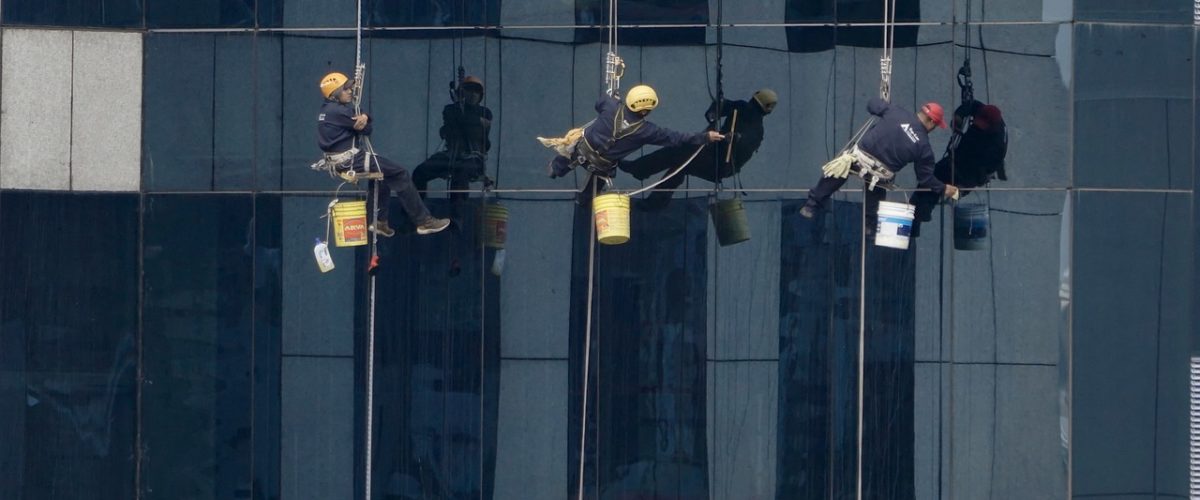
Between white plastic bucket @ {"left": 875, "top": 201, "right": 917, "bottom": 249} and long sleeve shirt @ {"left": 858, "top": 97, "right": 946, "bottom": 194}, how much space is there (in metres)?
0.27

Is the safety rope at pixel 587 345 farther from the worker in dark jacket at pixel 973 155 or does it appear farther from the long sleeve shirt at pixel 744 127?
the worker in dark jacket at pixel 973 155

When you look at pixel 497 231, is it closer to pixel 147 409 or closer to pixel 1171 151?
pixel 147 409

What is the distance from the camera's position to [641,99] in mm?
11469

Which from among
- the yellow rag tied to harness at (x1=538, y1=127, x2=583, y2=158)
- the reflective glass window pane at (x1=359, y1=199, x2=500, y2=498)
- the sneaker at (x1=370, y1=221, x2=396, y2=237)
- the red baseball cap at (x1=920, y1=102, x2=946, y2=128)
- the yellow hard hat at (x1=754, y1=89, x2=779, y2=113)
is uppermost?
the yellow hard hat at (x1=754, y1=89, x2=779, y2=113)

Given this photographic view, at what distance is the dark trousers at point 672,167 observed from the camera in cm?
1233

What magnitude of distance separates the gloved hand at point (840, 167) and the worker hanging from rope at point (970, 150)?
770mm

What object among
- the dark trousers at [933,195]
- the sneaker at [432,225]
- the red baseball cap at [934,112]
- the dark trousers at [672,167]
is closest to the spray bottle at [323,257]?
the sneaker at [432,225]

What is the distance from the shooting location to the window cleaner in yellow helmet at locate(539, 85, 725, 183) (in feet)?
37.8

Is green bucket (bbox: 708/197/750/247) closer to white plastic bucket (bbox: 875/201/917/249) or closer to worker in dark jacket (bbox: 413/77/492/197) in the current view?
white plastic bucket (bbox: 875/201/917/249)

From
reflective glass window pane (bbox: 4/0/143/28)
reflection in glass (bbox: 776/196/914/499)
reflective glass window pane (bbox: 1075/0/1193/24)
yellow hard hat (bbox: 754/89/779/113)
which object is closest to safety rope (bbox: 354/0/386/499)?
reflective glass window pane (bbox: 4/0/143/28)

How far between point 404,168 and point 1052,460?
18.9 feet

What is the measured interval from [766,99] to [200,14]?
4886mm

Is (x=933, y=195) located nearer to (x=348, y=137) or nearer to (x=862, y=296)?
(x=862, y=296)

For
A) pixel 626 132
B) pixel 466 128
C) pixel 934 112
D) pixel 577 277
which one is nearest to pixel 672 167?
pixel 626 132
